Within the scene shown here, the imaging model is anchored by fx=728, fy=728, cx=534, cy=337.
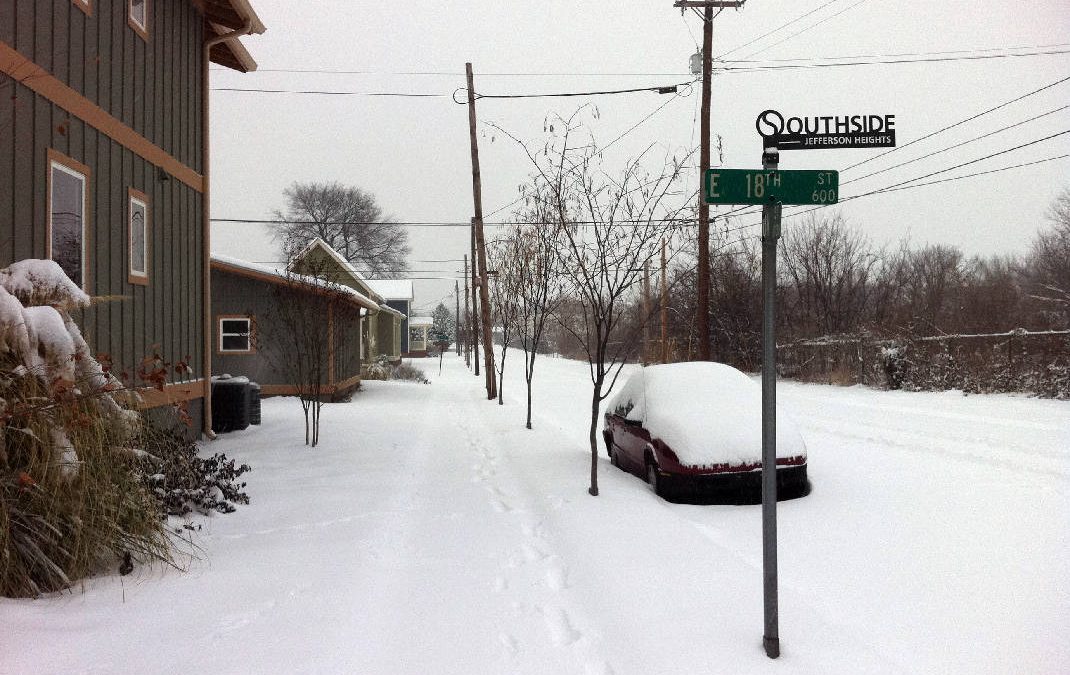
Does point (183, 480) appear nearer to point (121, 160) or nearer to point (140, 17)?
point (121, 160)

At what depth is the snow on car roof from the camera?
7.05 meters

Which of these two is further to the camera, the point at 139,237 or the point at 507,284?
the point at 507,284

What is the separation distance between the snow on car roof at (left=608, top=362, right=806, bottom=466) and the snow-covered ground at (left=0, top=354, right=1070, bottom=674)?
546 millimetres

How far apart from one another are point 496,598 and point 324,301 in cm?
905

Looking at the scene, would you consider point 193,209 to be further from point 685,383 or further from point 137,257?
point 685,383

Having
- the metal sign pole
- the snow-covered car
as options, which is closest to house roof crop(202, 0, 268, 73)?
the snow-covered car

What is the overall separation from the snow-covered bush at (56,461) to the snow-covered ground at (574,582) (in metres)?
0.21

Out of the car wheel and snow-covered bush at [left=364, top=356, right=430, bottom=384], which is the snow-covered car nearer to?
the car wheel

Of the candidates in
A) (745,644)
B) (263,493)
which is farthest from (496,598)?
(263,493)

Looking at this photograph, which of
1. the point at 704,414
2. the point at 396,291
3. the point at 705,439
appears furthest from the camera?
the point at 396,291

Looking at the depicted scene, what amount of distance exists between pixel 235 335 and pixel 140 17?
37.8 ft

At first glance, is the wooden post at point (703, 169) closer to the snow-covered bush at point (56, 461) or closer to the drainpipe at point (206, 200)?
the drainpipe at point (206, 200)

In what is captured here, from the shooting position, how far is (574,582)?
477 cm

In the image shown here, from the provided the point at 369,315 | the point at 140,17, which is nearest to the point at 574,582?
the point at 140,17
